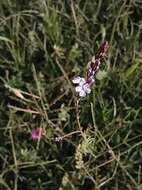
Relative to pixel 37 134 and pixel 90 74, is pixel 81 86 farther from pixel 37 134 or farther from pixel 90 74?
pixel 37 134

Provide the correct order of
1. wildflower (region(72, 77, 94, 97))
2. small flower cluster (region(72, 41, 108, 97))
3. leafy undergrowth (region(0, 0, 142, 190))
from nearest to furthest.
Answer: small flower cluster (region(72, 41, 108, 97)) < wildflower (region(72, 77, 94, 97)) < leafy undergrowth (region(0, 0, 142, 190))

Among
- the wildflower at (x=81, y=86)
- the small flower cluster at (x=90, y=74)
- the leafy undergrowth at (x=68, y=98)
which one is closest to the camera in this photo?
the small flower cluster at (x=90, y=74)

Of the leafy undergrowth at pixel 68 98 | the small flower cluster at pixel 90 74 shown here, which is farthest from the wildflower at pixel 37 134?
the small flower cluster at pixel 90 74

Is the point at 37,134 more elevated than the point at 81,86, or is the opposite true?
the point at 81,86

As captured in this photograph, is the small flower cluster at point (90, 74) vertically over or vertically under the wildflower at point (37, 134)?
over

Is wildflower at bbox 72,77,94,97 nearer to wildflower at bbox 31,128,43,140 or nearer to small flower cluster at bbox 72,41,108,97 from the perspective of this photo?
small flower cluster at bbox 72,41,108,97

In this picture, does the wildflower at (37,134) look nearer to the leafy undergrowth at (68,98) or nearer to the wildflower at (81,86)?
the leafy undergrowth at (68,98)

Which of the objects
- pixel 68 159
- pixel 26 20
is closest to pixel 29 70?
pixel 26 20

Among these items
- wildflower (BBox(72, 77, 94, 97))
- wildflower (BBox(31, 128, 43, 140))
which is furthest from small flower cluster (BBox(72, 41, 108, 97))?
wildflower (BBox(31, 128, 43, 140))

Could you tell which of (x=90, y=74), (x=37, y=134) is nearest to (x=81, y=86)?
(x=90, y=74)
